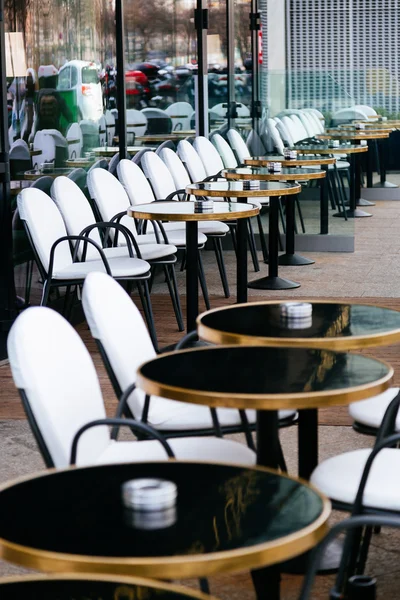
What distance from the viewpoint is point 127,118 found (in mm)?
8852

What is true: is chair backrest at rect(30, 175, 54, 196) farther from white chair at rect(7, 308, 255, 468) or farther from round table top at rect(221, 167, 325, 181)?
white chair at rect(7, 308, 255, 468)

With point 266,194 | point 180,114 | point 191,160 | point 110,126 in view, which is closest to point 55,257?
point 266,194

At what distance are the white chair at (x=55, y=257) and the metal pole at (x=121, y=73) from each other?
2401 millimetres

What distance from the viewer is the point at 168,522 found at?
1923 millimetres

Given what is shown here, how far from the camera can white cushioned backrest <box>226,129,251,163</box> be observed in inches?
420

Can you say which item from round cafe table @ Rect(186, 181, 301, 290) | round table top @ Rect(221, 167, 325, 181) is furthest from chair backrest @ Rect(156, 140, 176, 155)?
round cafe table @ Rect(186, 181, 301, 290)

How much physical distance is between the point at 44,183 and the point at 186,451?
4.22 m

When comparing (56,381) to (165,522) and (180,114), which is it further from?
(180,114)

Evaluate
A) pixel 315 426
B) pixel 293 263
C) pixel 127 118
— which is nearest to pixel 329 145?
pixel 293 263

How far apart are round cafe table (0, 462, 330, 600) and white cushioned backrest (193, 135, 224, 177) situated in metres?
7.61

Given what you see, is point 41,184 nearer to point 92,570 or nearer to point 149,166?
point 149,166

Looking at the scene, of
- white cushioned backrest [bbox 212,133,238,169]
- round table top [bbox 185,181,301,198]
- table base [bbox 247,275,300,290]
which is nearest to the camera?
round table top [bbox 185,181,301,198]

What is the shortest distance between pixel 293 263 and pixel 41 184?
3271 mm

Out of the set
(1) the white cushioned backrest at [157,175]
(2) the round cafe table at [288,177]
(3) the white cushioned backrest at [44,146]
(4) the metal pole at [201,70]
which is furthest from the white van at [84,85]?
(4) the metal pole at [201,70]
